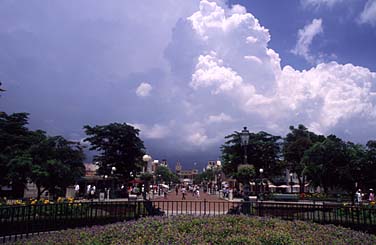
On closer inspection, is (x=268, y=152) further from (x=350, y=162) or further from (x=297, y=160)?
(x=350, y=162)

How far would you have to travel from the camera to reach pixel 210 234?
673cm

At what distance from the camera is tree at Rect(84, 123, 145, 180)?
37281 millimetres

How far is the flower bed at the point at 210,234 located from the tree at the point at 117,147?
99.0 feet

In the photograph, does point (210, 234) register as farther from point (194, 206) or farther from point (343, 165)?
point (194, 206)

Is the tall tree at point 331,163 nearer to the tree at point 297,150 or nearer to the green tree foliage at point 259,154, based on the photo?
the green tree foliage at point 259,154

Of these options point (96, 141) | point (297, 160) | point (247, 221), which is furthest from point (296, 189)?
point (247, 221)

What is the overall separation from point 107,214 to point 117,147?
25708 mm

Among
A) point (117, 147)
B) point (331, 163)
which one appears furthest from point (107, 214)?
point (117, 147)

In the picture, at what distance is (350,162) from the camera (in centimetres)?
1989

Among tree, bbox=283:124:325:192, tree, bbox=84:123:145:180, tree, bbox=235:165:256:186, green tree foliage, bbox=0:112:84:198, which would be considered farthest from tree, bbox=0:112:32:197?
tree, bbox=283:124:325:192

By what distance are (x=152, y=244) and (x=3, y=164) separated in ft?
73.6

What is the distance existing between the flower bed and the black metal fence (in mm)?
2537

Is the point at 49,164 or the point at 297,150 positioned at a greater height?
the point at 297,150

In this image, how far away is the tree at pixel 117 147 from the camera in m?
37.3
